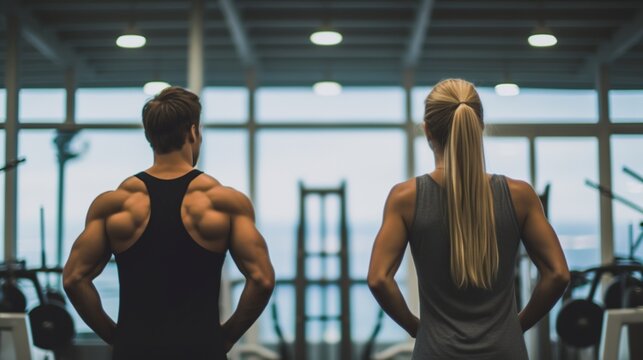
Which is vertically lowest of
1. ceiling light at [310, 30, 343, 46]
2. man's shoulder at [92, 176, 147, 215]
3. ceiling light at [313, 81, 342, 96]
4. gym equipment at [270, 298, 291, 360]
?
gym equipment at [270, 298, 291, 360]

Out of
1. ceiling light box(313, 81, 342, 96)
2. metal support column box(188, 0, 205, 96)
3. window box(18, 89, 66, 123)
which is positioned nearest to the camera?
metal support column box(188, 0, 205, 96)

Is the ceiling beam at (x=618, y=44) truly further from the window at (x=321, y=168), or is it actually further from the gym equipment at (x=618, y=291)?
the gym equipment at (x=618, y=291)

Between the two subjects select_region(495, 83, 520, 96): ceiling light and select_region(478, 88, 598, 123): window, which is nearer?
select_region(478, 88, 598, 123): window

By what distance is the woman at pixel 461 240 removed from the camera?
1.92m

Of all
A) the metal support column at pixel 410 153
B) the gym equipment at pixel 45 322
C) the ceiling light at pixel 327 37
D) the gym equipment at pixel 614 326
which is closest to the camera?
the gym equipment at pixel 614 326

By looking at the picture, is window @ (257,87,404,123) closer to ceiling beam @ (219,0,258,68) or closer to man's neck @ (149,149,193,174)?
ceiling beam @ (219,0,258,68)

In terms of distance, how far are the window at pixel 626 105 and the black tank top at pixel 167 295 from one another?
689 cm

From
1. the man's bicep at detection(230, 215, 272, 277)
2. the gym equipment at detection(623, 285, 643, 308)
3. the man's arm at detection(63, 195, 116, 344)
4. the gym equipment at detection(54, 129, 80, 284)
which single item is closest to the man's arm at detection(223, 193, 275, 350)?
the man's bicep at detection(230, 215, 272, 277)

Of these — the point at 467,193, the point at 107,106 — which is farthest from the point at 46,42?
the point at 467,193

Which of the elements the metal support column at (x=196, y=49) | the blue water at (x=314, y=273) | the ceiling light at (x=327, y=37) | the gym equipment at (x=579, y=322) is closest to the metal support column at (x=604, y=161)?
the blue water at (x=314, y=273)

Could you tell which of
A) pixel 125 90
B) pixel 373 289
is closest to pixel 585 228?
pixel 125 90

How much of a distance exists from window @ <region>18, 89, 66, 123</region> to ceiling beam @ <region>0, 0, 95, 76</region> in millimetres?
338

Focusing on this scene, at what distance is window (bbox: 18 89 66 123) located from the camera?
27.1 feet

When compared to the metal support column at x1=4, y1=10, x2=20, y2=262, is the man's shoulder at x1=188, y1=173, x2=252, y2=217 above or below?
below
